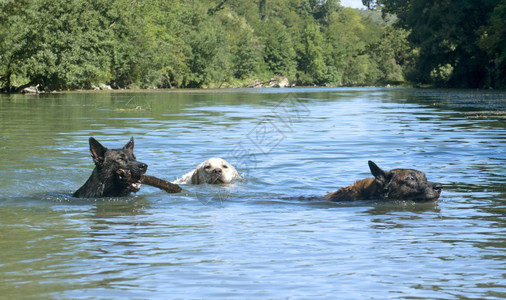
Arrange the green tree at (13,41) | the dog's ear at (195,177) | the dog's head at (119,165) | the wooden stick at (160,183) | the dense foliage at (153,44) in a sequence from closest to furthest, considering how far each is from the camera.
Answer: the dog's head at (119,165), the wooden stick at (160,183), the dog's ear at (195,177), the green tree at (13,41), the dense foliage at (153,44)

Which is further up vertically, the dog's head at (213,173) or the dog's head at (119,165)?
the dog's head at (119,165)

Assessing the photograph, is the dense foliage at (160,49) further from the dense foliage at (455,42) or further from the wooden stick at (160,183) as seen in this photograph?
the wooden stick at (160,183)

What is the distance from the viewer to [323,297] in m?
5.79

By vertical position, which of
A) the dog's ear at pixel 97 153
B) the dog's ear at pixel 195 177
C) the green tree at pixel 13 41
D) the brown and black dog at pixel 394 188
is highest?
the green tree at pixel 13 41

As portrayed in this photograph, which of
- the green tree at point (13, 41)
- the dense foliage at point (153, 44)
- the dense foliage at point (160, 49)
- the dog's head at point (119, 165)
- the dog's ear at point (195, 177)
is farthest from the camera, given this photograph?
the dense foliage at point (160, 49)

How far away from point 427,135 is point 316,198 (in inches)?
499

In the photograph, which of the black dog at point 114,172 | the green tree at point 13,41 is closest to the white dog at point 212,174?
the black dog at point 114,172

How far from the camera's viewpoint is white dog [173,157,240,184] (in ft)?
44.4

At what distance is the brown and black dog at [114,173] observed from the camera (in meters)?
10.8

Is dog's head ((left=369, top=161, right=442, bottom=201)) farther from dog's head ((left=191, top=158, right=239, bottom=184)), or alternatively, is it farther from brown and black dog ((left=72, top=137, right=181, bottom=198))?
dog's head ((left=191, top=158, right=239, bottom=184))

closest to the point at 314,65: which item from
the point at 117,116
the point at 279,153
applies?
the point at 117,116

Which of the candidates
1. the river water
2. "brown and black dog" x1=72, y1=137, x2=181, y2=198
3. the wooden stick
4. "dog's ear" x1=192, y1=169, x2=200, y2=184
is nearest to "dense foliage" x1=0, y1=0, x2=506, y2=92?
the river water

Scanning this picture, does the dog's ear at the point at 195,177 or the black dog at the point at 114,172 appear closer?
the black dog at the point at 114,172

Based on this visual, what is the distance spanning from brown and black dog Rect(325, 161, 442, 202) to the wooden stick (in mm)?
2590
